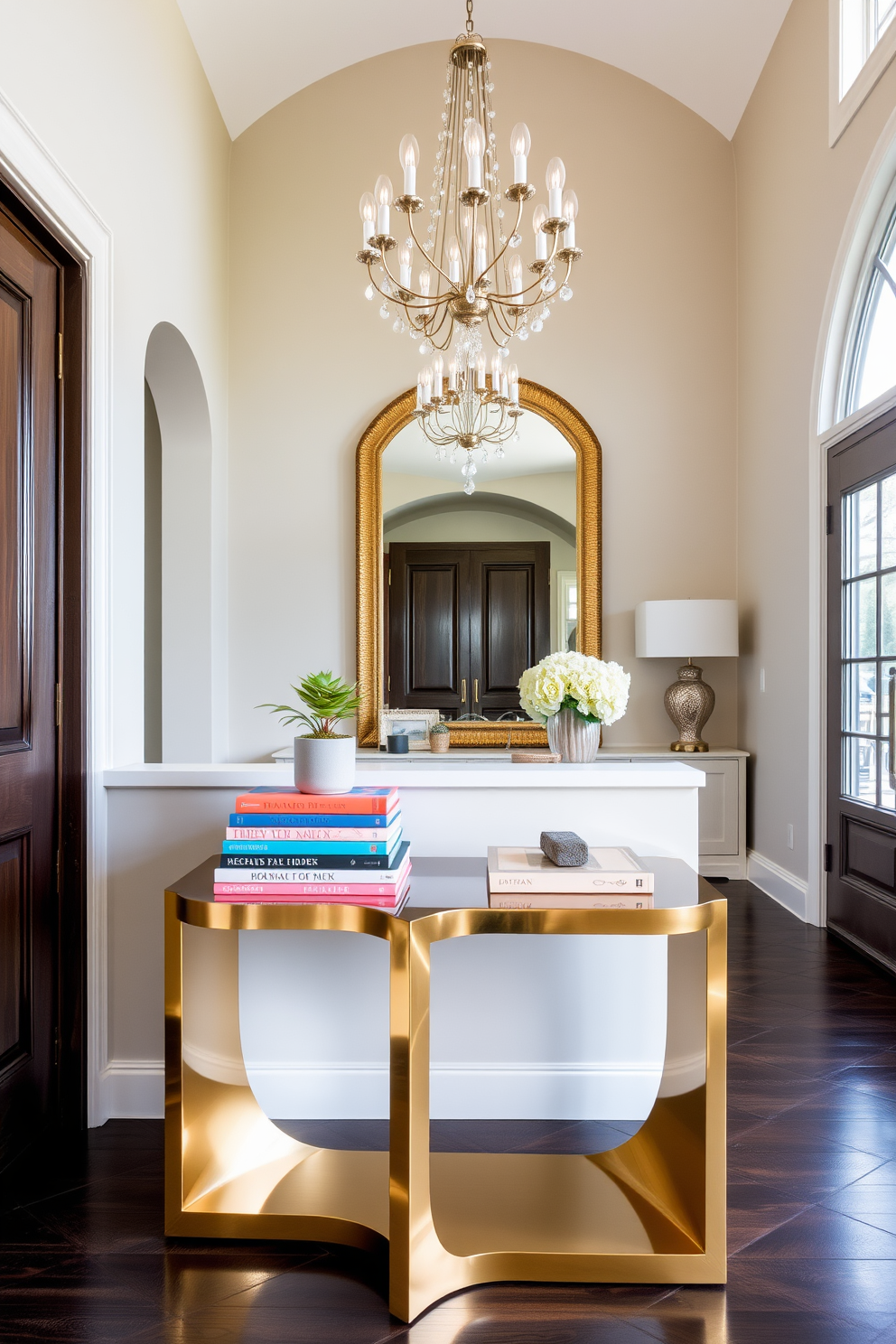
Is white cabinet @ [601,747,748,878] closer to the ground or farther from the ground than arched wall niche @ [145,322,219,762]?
closer to the ground

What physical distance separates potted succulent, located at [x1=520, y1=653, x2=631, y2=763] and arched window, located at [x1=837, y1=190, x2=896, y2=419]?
1806mm

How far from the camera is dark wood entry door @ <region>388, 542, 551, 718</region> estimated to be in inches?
195

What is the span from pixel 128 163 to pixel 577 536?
9.33ft

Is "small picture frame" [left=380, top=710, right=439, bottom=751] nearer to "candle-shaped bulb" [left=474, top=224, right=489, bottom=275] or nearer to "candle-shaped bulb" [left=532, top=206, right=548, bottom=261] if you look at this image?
"candle-shaped bulb" [left=474, top=224, right=489, bottom=275]

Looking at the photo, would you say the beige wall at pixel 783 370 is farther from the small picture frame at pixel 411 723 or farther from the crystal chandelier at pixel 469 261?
the small picture frame at pixel 411 723

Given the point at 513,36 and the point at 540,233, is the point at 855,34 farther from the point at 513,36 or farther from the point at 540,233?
the point at 513,36

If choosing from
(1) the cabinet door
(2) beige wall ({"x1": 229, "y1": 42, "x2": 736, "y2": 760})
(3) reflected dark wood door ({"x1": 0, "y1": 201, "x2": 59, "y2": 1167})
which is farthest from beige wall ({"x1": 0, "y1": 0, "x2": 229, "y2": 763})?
(1) the cabinet door

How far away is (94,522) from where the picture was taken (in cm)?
233

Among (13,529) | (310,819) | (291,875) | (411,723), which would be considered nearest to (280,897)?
(291,875)

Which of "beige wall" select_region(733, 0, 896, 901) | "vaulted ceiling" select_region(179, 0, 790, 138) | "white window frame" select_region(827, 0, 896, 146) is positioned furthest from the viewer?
"vaulted ceiling" select_region(179, 0, 790, 138)

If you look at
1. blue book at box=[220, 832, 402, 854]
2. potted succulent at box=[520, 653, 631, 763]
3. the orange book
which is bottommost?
blue book at box=[220, 832, 402, 854]

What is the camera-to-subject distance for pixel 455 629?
494cm

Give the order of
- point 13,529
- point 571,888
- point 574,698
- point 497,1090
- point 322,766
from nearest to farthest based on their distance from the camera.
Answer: point 571,888 < point 322,766 < point 13,529 < point 497,1090 < point 574,698

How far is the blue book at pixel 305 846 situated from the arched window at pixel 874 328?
277 centimetres
